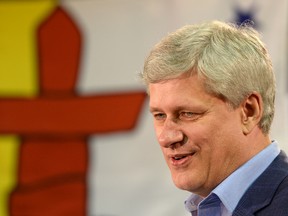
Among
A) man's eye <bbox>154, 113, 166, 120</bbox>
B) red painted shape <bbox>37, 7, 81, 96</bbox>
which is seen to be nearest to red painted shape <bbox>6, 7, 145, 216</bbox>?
red painted shape <bbox>37, 7, 81, 96</bbox>

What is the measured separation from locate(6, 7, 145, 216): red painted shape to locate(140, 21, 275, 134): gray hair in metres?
1.44

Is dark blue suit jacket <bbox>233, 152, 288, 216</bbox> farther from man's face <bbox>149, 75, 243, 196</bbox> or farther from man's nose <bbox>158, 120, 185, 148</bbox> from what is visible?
man's nose <bbox>158, 120, 185, 148</bbox>

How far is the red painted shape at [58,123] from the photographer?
322cm

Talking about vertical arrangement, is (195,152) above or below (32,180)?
below

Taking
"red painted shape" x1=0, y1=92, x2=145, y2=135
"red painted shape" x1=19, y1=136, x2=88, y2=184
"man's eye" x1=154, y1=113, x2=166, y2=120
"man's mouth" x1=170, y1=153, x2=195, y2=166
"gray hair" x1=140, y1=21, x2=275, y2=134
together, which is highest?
"red painted shape" x1=0, y1=92, x2=145, y2=135

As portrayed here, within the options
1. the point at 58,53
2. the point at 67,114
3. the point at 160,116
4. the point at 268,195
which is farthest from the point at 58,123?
the point at 268,195

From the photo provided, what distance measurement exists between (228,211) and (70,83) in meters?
1.62

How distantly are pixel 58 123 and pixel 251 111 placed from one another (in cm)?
158

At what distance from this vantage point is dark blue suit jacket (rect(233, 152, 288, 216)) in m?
1.65

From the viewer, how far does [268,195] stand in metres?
1.69

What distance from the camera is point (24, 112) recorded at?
3268 millimetres

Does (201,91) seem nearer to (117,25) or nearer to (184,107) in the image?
(184,107)

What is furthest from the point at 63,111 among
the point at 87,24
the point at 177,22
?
the point at 177,22

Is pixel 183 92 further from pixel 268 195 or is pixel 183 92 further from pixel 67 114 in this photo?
pixel 67 114
